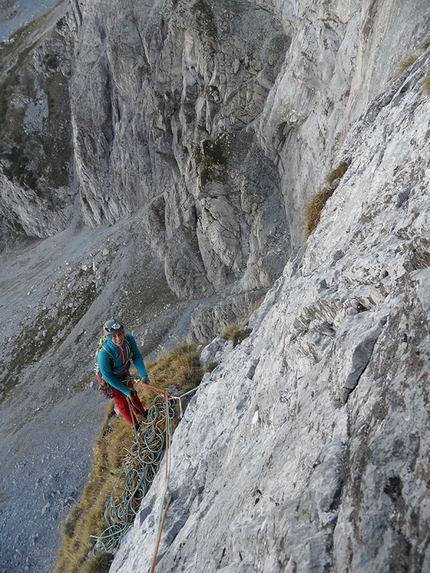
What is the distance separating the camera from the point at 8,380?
39562 mm

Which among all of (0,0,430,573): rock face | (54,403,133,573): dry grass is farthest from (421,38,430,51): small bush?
(54,403,133,573): dry grass

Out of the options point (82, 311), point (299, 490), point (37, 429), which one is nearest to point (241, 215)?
point (82, 311)

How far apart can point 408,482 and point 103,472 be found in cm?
992

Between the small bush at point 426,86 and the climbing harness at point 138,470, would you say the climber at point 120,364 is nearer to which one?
the climbing harness at point 138,470

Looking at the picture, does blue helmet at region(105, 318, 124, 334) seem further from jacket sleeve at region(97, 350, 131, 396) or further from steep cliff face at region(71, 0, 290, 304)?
steep cliff face at region(71, 0, 290, 304)

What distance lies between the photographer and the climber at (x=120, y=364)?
28.6ft

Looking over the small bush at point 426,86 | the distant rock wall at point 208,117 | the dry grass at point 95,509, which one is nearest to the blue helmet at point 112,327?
the dry grass at point 95,509

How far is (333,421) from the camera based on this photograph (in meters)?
3.75

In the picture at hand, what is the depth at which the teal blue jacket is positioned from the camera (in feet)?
28.7

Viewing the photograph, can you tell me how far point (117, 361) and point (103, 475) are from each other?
3790mm

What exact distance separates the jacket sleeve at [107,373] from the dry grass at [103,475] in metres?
2.16

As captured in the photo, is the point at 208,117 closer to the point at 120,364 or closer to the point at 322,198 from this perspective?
the point at 322,198

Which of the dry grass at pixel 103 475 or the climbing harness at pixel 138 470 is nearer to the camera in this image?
the climbing harness at pixel 138 470

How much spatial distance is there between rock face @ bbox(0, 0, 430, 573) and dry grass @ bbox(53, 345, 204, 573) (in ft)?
4.14
